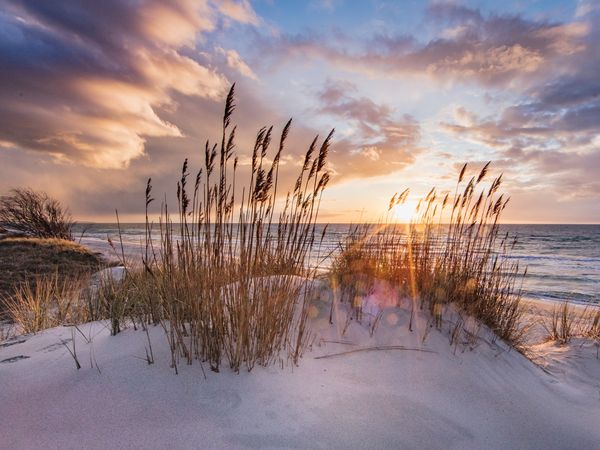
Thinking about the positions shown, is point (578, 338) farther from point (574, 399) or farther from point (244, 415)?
point (244, 415)

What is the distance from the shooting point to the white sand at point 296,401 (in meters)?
1.83

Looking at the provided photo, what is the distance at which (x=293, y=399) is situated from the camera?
212 cm

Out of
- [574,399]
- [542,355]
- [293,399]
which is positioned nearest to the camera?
[293,399]

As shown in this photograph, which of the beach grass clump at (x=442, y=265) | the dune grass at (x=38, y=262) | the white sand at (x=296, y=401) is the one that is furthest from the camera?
the dune grass at (x=38, y=262)

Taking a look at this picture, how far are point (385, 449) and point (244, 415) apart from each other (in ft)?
2.57

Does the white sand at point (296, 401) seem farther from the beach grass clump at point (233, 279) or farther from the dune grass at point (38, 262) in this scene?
the dune grass at point (38, 262)

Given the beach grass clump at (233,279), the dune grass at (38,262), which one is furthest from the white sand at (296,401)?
the dune grass at (38,262)

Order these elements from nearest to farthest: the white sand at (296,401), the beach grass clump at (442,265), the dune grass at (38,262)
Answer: the white sand at (296,401) < the beach grass clump at (442,265) < the dune grass at (38,262)

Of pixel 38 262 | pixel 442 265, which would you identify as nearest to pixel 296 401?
pixel 442 265

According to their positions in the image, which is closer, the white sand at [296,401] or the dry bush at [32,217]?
the white sand at [296,401]

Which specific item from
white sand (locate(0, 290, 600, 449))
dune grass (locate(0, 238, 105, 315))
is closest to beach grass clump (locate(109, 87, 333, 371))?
white sand (locate(0, 290, 600, 449))

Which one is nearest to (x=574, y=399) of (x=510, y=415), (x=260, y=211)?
(x=510, y=415)

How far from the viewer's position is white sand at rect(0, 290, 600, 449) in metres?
1.83

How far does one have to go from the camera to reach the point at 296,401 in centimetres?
211
